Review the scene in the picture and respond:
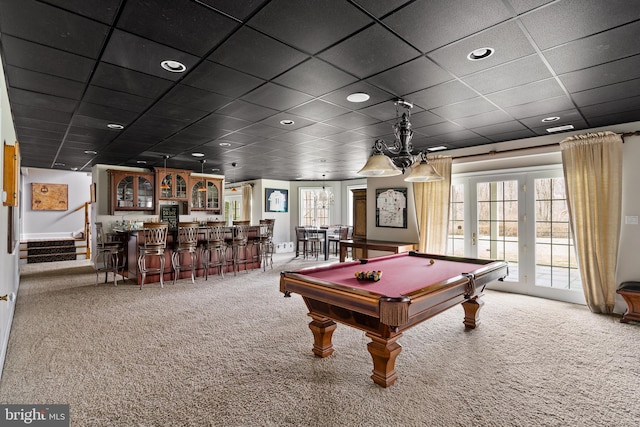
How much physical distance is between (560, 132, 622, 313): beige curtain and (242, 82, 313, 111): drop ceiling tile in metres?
3.89

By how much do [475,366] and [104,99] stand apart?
14.6 ft

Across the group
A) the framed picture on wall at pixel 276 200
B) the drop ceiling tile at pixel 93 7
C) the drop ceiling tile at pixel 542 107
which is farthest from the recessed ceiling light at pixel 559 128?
the framed picture on wall at pixel 276 200

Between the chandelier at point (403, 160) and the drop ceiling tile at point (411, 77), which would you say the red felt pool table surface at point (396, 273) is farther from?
the drop ceiling tile at point (411, 77)

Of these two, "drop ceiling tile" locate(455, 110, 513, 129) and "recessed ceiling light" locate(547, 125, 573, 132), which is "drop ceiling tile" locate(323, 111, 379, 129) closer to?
"drop ceiling tile" locate(455, 110, 513, 129)

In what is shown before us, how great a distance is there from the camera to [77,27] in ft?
6.74

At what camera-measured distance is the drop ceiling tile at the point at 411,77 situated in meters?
2.62

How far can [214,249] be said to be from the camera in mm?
6629

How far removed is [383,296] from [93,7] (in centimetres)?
248

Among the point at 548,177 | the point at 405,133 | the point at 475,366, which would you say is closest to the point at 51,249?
the point at 405,133

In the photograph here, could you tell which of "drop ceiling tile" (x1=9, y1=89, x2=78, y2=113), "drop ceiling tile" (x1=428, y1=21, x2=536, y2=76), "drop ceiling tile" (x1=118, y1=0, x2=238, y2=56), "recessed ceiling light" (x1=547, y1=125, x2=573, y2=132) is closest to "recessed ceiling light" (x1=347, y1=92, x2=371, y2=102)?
"drop ceiling tile" (x1=428, y1=21, x2=536, y2=76)

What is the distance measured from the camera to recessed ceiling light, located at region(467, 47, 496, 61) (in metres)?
2.36

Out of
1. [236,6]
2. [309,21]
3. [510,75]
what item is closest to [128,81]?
[236,6]

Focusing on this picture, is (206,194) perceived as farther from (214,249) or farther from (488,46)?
(488,46)

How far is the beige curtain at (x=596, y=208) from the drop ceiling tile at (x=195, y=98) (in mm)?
4699
